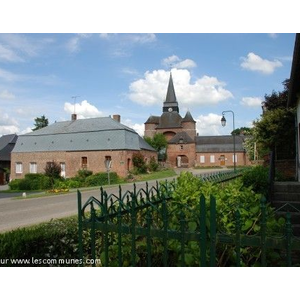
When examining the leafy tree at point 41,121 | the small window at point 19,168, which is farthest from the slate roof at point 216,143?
the leafy tree at point 41,121

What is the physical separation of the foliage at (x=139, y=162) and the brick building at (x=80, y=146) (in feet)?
1.42

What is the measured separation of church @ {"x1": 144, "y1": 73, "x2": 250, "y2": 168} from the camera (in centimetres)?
4456

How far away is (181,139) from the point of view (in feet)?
151

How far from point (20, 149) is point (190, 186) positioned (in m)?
24.5

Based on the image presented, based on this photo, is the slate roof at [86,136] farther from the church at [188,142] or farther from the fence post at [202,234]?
the church at [188,142]

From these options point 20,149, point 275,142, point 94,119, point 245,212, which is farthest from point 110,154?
point 245,212

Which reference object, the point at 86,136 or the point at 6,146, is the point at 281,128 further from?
the point at 6,146

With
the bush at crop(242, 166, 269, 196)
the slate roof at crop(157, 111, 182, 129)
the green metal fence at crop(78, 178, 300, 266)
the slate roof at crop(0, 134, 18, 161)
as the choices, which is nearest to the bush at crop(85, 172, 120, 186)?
the bush at crop(242, 166, 269, 196)

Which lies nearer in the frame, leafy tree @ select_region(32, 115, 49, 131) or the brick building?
leafy tree @ select_region(32, 115, 49, 131)

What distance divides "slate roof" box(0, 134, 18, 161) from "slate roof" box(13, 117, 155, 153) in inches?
232

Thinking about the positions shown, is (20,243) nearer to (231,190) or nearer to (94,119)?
(231,190)

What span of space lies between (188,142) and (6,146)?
25563 millimetres

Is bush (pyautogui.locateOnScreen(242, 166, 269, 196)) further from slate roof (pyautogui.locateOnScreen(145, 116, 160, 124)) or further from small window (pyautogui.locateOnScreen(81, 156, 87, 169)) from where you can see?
slate roof (pyautogui.locateOnScreen(145, 116, 160, 124))

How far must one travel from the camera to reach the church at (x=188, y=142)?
4456cm
